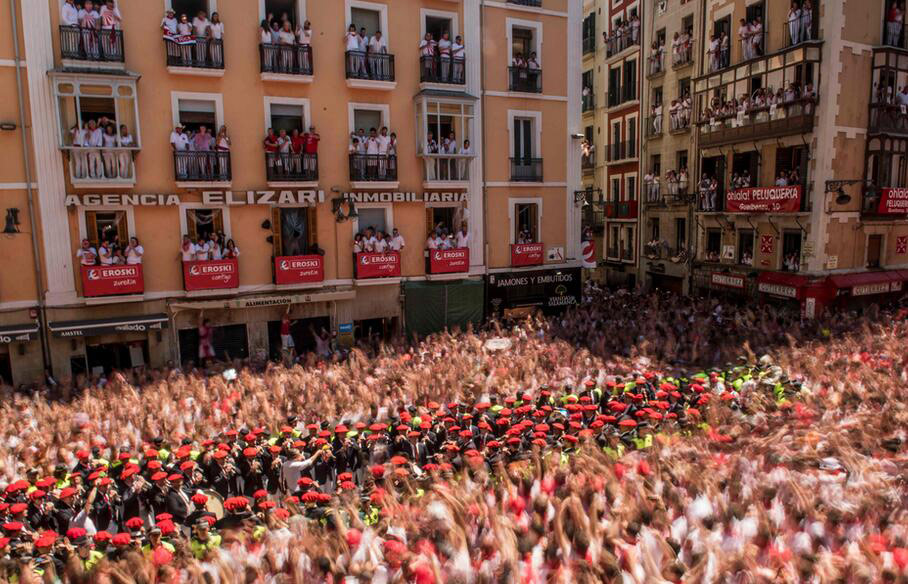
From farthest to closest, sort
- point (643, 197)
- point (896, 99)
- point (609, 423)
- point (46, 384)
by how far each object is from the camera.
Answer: point (643, 197)
point (896, 99)
point (46, 384)
point (609, 423)

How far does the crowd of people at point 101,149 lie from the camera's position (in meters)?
16.0

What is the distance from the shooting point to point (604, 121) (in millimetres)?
33312

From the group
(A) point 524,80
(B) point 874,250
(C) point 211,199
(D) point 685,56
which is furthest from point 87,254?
(B) point 874,250

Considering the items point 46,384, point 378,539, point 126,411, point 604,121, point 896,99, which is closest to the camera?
point 378,539

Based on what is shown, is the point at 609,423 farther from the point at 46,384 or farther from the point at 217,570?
the point at 46,384

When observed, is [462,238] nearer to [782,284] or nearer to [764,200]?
[764,200]

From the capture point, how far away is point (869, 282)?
22141 mm

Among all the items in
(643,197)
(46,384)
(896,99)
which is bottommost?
(46,384)

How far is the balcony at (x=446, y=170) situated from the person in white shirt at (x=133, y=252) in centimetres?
828

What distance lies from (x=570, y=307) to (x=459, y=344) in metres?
7.06

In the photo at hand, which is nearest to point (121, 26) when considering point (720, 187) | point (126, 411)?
point (126, 411)

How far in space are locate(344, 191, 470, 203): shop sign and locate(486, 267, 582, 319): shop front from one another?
9.22 feet

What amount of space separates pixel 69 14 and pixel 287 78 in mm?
5316

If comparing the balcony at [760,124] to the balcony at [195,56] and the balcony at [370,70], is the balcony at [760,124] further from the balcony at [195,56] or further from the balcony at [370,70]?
the balcony at [195,56]
